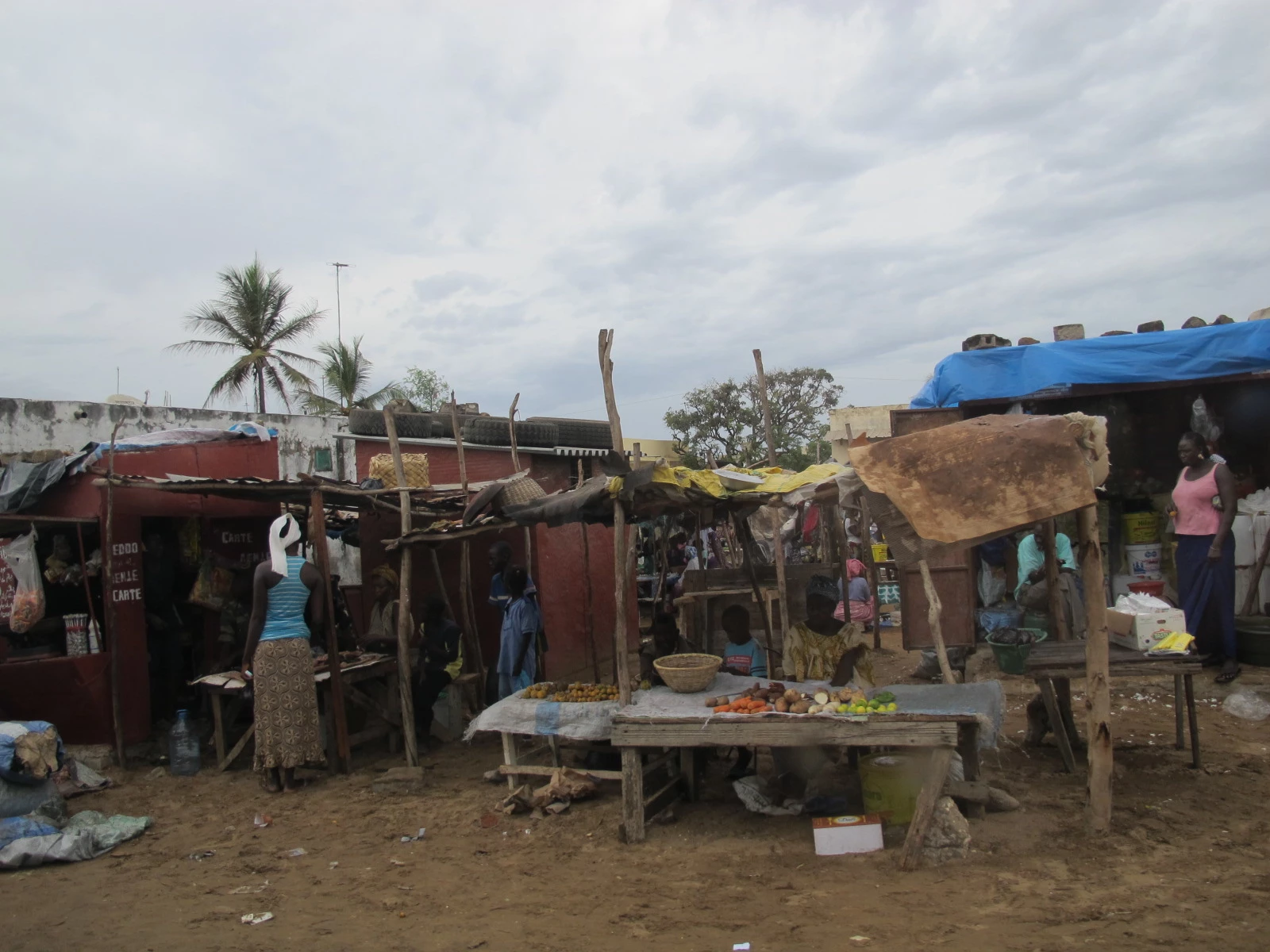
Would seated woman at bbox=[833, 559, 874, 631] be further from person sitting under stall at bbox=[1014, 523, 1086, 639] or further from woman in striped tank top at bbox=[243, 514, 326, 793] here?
woman in striped tank top at bbox=[243, 514, 326, 793]

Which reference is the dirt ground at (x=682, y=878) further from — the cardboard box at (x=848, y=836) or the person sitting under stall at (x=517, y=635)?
the person sitting under stall at (x=517, y=635)

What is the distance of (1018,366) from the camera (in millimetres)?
8875

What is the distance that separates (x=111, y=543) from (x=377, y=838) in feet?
13.1

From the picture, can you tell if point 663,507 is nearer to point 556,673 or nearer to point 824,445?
point 556,673

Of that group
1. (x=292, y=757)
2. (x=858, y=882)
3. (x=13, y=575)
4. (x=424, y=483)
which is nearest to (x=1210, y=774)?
(x=858, y=882)

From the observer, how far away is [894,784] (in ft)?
17.8

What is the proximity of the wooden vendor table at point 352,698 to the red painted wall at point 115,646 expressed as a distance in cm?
73

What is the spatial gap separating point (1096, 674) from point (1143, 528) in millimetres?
5642

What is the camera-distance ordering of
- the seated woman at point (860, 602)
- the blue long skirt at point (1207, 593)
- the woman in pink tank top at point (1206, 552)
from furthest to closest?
the seated woman at point (860, 602), the blue long skirt at point (1207, 593), the woman in pink tank top at point (1206, 552)

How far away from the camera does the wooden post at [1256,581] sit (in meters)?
8.33

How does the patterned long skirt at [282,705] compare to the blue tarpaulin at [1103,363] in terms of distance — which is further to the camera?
the blue tarpaulin at [1103,363]

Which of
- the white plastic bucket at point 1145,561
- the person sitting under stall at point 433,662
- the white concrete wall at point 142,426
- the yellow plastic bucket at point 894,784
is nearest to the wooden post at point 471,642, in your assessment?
the person sitting under stall at point 433,662

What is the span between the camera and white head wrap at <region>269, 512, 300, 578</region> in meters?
7.23

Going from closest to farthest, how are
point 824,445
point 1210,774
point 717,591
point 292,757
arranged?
1. point 1210,774
2. point 292,757
3. point 717,591
4. point 824,445
